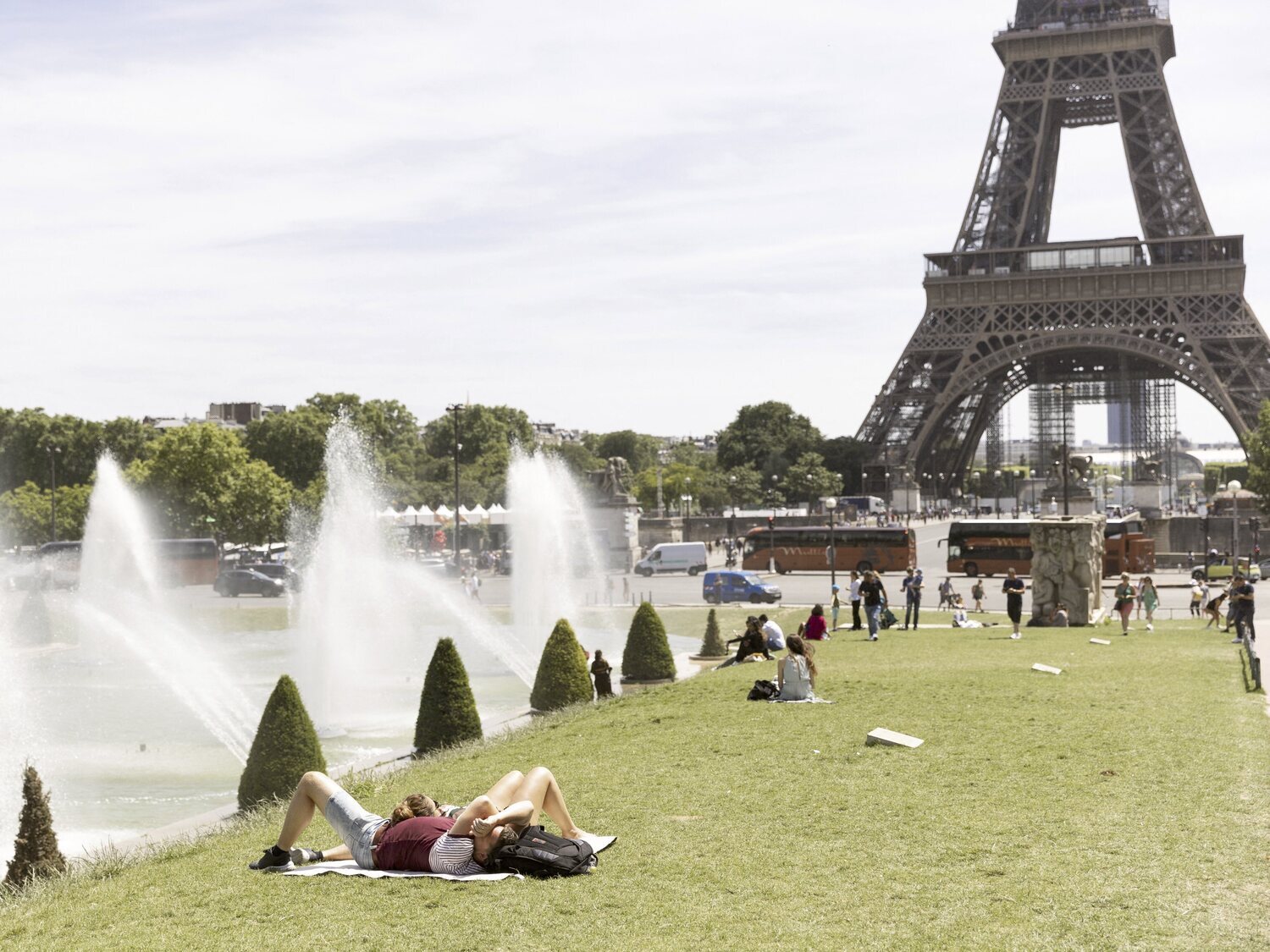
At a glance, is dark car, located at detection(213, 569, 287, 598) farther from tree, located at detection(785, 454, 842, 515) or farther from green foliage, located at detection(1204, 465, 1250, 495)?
green foliage, located at detection(1204, 465, 1250, 495)

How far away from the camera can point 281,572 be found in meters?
59.9

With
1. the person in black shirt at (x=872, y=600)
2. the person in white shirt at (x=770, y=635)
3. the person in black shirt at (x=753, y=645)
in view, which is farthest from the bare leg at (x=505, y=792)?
the person in black shirt at (x=872, y=600)

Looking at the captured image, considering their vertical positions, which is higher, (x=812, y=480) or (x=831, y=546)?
(x=812, y=480)

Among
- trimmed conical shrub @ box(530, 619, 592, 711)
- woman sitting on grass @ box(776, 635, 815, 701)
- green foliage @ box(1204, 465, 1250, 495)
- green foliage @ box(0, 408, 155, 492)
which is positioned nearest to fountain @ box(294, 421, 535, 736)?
trimmed conical shrub @ box(530, 619, 592, 711)

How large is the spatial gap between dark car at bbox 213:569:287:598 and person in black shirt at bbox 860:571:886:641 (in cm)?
3116

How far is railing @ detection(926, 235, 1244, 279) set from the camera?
84.9 meters

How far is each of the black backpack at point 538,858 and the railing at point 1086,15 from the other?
90.6 metres

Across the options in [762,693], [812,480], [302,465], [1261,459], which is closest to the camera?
[762,693]

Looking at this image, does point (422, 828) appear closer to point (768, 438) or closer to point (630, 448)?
point (768, 438)

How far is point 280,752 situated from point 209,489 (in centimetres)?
6426

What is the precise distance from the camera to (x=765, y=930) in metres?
7.96

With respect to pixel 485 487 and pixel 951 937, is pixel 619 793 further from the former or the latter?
pixel 485 487

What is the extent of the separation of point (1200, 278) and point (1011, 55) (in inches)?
761

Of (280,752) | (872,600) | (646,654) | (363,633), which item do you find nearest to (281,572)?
(363,633)
